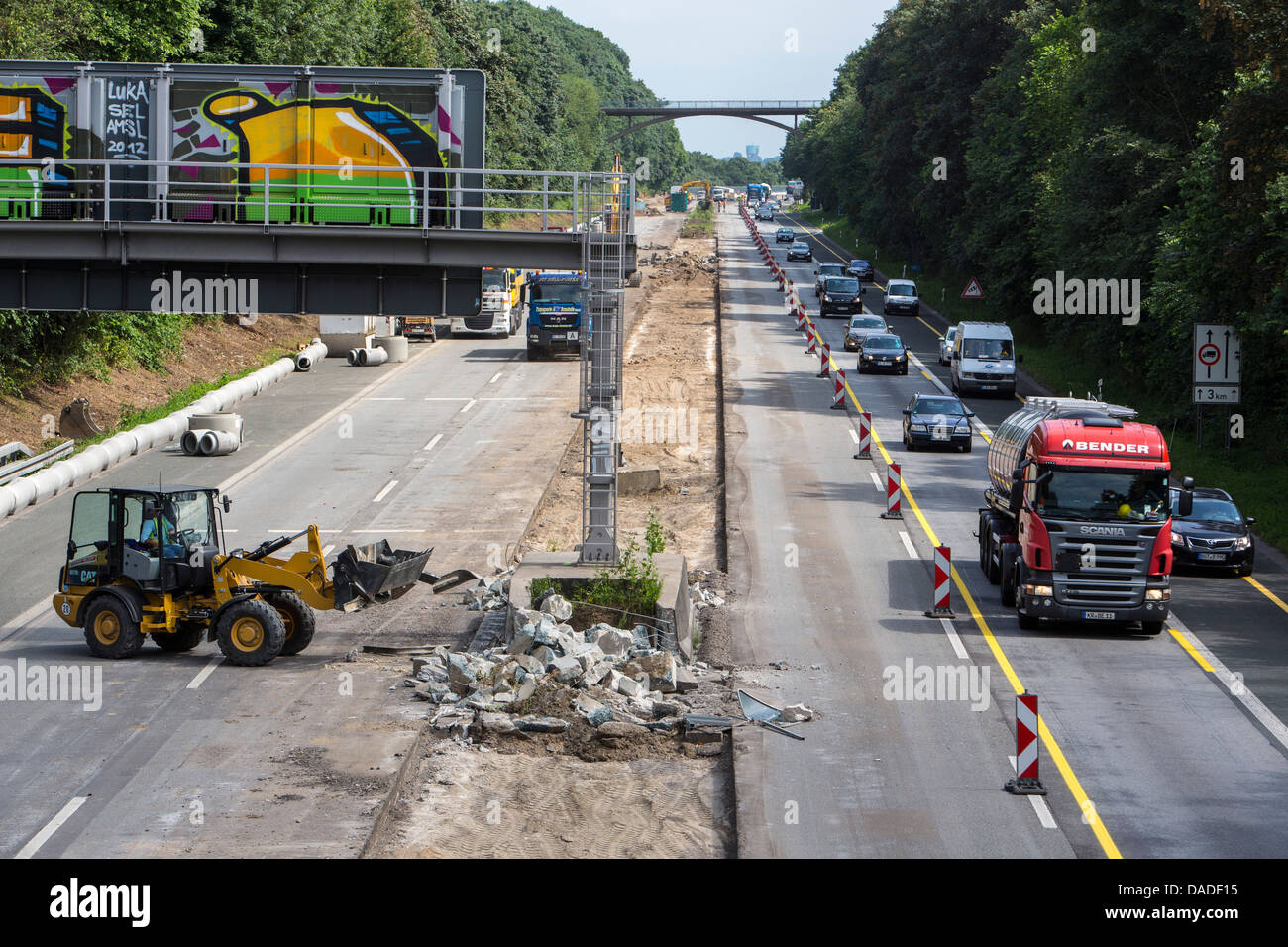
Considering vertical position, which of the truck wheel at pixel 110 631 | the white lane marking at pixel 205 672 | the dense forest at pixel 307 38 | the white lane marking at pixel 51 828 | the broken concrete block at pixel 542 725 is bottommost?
the white lane marking at pixel 51 828

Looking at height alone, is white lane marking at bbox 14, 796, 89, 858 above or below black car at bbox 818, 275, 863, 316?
below

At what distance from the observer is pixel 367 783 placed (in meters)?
15.5

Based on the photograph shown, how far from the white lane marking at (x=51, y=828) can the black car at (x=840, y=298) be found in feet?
191

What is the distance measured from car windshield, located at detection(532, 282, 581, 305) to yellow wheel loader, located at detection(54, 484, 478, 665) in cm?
3346

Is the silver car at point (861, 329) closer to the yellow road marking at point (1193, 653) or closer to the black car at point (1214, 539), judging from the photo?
the black car at point (1214, 539)

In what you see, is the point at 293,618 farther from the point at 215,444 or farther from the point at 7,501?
the point at 215,444

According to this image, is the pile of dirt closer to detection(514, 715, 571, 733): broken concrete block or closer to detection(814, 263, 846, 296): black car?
detection(814, 263, 846, 296): black car

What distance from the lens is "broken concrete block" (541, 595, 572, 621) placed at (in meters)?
21.0

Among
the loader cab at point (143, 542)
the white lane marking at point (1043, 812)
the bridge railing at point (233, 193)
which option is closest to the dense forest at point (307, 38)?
the bridge railing at point (233, 193)

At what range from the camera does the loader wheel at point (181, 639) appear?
2122 cm

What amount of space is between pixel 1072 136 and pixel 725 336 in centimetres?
1687

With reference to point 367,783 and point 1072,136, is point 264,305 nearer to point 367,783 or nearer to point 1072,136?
point 367,783

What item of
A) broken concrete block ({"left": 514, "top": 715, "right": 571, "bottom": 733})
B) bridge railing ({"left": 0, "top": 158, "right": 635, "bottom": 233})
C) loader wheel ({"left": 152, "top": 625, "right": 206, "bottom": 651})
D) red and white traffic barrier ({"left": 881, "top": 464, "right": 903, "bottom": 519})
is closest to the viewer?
broken concrete block ({"left": 514, "top": 715, "right": 571, "bottom": 733})

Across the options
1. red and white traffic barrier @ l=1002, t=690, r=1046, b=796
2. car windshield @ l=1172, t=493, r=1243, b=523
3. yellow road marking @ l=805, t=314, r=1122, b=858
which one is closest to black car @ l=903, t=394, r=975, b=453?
yellow road marking @ l=805, t=314, r=1122, b=858
